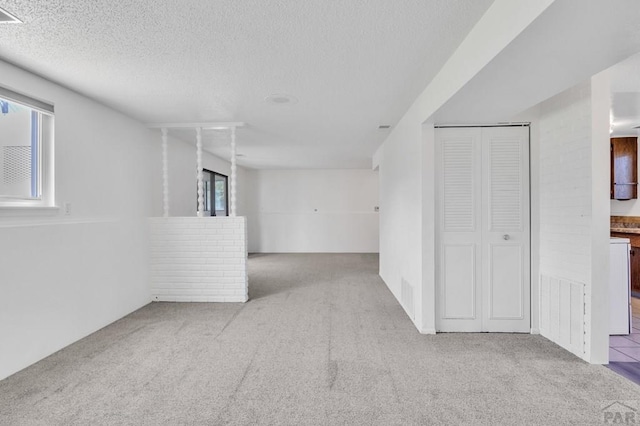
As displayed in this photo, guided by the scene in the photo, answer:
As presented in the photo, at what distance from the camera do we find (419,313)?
3.09 m

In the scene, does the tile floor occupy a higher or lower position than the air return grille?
lower

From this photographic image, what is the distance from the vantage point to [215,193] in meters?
6.84

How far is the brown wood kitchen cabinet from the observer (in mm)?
4559

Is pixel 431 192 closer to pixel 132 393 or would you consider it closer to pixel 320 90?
pixel 320 90

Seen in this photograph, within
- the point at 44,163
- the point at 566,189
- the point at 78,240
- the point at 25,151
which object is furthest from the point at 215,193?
the point at 566,189

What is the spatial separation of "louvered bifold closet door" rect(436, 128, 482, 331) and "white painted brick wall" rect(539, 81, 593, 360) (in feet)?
1.90

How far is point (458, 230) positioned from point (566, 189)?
94cm

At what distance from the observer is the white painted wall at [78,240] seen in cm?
235

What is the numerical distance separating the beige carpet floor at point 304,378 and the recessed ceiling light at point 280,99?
2373 mm

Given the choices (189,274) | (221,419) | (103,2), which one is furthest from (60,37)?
(189,274)

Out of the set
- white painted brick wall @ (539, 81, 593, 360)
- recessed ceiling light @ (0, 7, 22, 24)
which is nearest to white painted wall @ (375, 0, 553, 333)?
white painted brick wall @ (539, 81, 593, 360)

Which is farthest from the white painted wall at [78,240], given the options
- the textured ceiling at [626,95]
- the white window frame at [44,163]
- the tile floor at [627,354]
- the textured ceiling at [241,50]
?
the textured ceiling at [626,95]

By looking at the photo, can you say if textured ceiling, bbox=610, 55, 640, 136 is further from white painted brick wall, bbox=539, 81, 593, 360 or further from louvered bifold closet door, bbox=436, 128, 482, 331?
louvered bifold closet door, bbox=436, 128, 482, 331

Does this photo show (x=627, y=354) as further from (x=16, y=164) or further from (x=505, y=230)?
(x=16, y=164)
